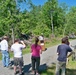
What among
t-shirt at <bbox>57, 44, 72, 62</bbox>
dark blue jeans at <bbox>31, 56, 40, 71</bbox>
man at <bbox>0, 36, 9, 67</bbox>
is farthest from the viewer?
man at <bbox>0, 36, 9, 67</bbox>

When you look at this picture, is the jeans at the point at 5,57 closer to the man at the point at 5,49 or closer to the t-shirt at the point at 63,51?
the man at the point at 5,49

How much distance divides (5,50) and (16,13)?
17.0m

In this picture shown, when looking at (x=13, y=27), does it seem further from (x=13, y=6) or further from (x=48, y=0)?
(x=48, y=0)

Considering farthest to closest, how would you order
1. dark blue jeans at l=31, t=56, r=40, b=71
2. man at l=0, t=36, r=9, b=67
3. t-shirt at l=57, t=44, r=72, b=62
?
man at l=0, t=36, r=9, b=67
dark blue jeans at l=31, t=56, r=40, b=71
t-shirt at l=57, t=44, r=72, b=62

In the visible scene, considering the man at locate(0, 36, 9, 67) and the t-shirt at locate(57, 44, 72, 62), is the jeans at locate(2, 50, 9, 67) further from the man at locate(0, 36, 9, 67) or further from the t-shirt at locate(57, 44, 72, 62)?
the t-shirt at locate(57, 44, 72, 62)

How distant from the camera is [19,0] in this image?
31422 mm

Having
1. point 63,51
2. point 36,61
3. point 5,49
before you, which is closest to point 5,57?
point 5,49

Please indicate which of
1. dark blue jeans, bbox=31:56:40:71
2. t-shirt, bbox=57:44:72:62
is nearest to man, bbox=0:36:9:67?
dark blue jeans, bbox=31:56:40:71

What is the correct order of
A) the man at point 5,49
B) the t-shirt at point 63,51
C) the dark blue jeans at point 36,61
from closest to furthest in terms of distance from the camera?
the t-shirt at point 63,51 < the dark blue jeans at point 36,61 < the man at point 5,49

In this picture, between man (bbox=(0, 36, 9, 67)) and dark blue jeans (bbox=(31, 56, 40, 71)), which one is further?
man (bbox=(0, 36, 9, 67))

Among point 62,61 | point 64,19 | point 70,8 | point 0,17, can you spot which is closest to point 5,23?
point 0,17

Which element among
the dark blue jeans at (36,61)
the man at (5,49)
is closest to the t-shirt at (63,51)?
the dark blue jeans at (36,61)

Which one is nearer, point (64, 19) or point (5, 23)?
point (5, 23)

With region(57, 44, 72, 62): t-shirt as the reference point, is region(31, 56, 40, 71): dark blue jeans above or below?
below
